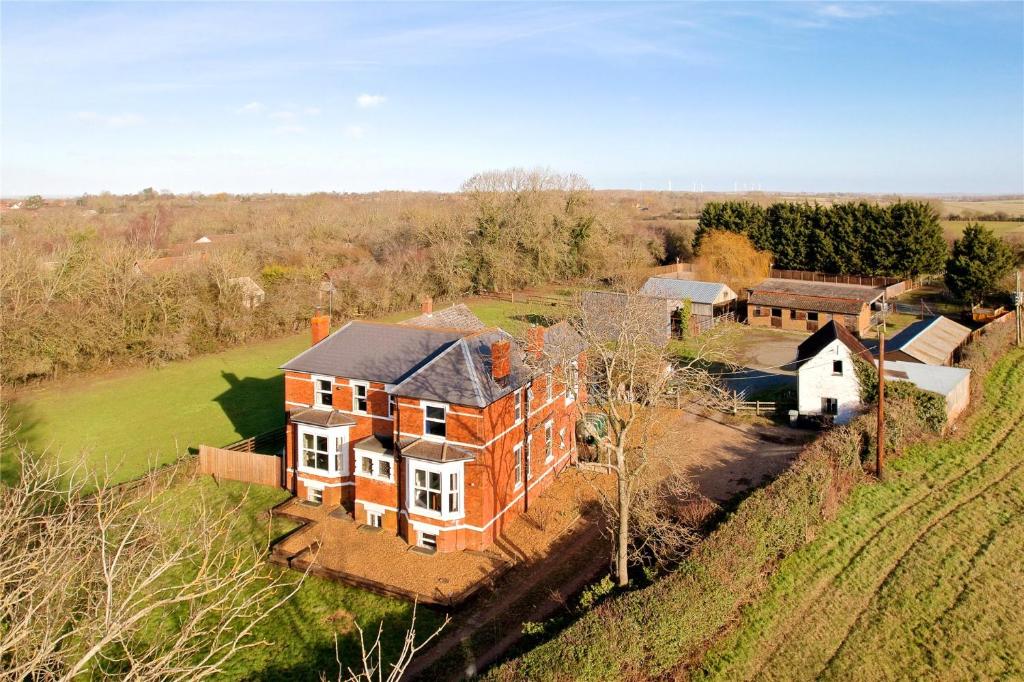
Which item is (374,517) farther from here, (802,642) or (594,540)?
(802,642)

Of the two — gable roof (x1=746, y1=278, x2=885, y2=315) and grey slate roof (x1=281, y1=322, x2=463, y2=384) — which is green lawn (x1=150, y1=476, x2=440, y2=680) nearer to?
grey slate roof (x1=281, y1=322, x2=463, y2=384)

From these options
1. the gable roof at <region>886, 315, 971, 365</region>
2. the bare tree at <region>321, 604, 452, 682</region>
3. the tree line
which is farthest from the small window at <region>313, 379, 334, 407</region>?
the tree line

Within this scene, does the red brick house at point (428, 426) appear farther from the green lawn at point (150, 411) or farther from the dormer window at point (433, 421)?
the green lawn at point (150, 411)

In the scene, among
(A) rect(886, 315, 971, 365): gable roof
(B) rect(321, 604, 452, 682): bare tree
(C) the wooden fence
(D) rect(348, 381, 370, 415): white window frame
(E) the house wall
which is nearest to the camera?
(B) rect(321, 604, 452, 682): bare tree

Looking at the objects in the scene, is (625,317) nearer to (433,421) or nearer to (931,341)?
(433,421)

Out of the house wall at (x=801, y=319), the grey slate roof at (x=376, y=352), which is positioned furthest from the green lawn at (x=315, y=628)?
the house wall at (x=801, y=319)

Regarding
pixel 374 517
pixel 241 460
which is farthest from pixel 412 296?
pixel 374 517

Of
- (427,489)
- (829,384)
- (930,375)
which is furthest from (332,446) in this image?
(930,375)
